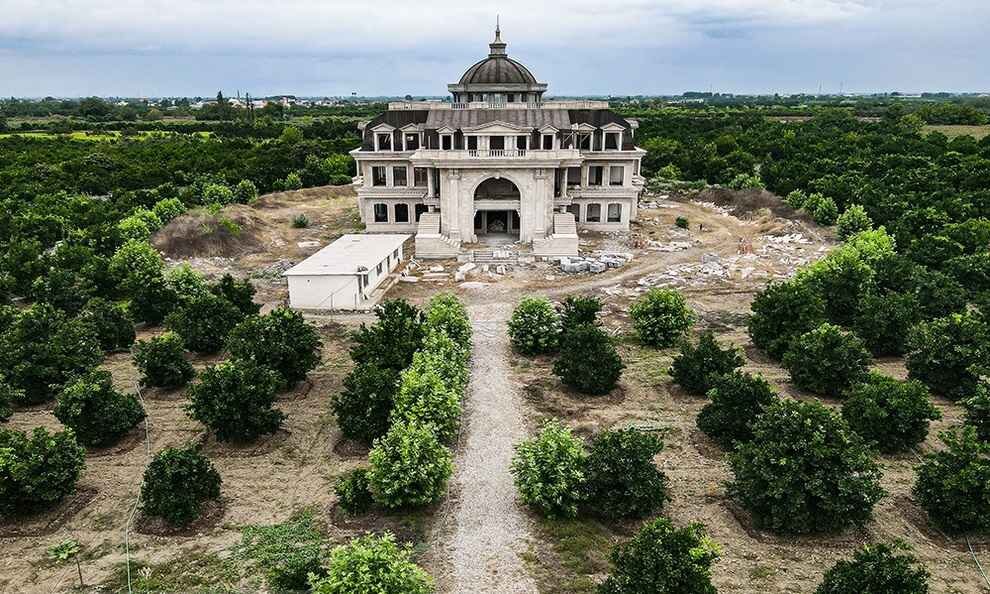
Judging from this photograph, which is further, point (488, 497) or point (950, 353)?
point (950, 353)

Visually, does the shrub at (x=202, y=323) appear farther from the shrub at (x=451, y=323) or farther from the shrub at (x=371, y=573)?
the shrub at (x=371, y=573)

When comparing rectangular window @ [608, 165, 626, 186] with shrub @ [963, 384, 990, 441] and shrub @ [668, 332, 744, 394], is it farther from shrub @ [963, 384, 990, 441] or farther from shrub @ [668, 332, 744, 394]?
shrub @ [963, 384, 990, 441]

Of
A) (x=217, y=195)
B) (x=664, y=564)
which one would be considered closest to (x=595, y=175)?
(x=217, y=195)

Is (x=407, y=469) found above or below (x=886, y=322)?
below

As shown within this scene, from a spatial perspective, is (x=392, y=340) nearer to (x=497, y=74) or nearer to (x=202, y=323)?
(x=202, y=323)

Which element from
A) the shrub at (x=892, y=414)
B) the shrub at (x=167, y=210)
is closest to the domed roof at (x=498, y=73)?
the shrub at (x=167, y=210)

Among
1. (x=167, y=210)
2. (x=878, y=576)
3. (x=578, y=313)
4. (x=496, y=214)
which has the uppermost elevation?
(x=167, y=210)

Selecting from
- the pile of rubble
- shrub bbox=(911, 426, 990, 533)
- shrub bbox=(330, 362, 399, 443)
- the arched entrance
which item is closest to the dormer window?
the arched entrance

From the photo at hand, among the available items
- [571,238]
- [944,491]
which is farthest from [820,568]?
[571,238]
